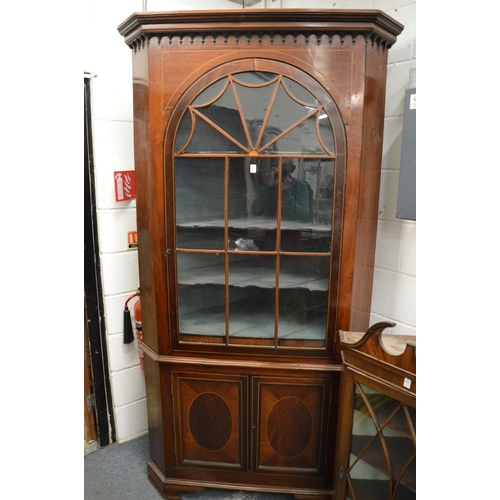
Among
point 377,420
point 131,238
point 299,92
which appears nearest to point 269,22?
point 299,92

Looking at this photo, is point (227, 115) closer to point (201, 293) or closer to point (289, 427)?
point (201, 293)

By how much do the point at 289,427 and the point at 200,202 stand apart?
982 mm

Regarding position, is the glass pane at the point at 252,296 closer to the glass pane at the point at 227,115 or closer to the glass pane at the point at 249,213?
the glass pane at the point at 249,213

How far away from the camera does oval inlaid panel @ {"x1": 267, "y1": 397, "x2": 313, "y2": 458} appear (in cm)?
164

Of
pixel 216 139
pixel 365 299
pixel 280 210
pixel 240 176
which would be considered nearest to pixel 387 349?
pixel 365 299

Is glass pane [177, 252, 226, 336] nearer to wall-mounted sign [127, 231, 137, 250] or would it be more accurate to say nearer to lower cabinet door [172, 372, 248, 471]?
lower cabinet door [172, 372, 248, 471]

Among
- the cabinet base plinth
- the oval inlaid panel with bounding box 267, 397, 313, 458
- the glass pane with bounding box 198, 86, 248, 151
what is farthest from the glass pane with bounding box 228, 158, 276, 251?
the cabinet base plinth

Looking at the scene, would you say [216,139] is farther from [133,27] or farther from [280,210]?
[133,27]

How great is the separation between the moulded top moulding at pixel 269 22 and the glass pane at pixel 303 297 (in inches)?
31.3

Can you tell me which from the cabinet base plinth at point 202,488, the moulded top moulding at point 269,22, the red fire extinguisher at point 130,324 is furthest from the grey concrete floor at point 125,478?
the moulded top moulding at point 269,22

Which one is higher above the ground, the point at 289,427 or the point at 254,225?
the point at 254,225

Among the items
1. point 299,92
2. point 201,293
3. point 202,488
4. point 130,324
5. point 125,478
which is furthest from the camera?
point 130,324

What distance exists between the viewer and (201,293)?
1.64m
